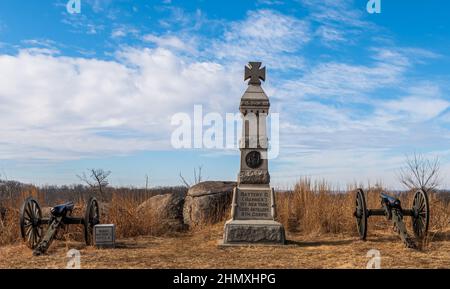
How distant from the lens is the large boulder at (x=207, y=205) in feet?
46.0

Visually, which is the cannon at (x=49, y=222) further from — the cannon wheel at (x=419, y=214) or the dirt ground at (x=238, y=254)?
the cannon wheel at (x=419, y=214)

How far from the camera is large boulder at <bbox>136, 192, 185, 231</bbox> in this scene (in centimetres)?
1339

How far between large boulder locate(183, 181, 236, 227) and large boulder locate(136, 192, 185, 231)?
0.79 feet

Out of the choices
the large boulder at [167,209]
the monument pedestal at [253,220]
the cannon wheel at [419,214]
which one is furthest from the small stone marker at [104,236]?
the cannon wheel at [419,214]

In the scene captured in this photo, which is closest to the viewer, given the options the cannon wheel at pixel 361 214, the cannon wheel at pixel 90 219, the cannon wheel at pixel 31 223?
the cannon wheel at pixel 31 223

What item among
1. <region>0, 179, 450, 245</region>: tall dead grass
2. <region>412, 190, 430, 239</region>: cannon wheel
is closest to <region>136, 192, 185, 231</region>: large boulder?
<region>0, 179, 450, 245</region>: tall dead grass

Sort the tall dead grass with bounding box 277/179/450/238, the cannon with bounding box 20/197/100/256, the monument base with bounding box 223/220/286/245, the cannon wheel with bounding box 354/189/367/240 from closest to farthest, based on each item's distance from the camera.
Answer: the cannon with bounding box 20/197/100/256 < the monument base with bounding box 223/220/286/245 < the cannon wheel with bounding box 354/189/367/240 < the tall dead grass with bounding box 277/179/450/238

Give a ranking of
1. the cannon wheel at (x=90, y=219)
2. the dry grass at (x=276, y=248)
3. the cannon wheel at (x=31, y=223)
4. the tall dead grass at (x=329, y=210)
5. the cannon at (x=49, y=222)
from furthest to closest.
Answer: the tall dead grass at (x=329, y=210), the cannon wheel at (x=90, y=219), the cannon wheel at (x=31, y=223), the cannon at (x=49, y=222), the dry grass at (x=276, y=248)

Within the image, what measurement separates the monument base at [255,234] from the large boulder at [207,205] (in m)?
3.46

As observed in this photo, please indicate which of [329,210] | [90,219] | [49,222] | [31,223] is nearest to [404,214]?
[329,210]

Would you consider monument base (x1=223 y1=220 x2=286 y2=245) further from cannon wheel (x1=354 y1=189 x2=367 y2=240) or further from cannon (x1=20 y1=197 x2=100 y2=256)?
cannon (x1=20 y1=197 x2=100 y2=256)

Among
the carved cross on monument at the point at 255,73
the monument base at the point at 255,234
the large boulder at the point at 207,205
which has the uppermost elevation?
the carved cross on monument at the point at 255,73
